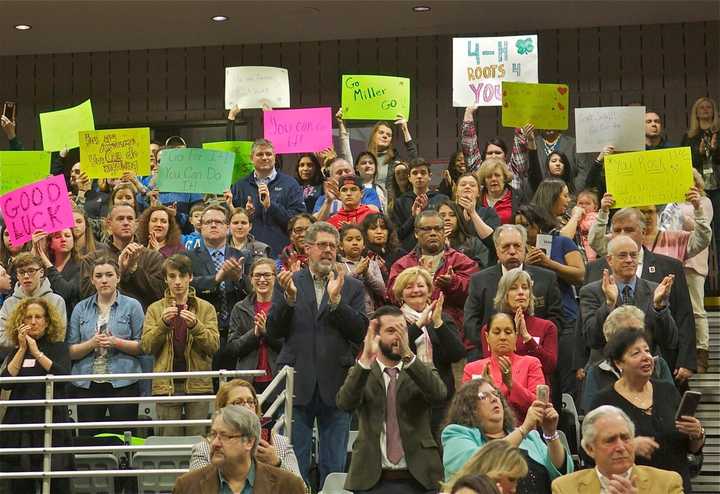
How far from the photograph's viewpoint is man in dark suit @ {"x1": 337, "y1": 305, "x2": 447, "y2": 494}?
280 inches

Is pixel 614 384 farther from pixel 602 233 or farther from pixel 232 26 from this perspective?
pixel 232 26

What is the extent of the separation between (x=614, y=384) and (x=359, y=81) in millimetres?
5754

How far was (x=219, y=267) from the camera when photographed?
9.66 metres

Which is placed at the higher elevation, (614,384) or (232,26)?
(232,26)

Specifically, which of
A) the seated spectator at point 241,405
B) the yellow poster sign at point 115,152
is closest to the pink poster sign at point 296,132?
the yellow poster sign at point 115,152

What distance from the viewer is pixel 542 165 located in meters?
12.1

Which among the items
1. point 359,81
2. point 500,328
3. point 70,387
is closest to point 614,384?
point 500,328

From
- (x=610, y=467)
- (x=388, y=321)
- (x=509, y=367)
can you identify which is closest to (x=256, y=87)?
(x=388, y=321)

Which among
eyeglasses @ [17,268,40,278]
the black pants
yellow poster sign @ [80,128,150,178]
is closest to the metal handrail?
the black pants

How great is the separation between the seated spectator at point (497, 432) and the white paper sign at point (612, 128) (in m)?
5.12

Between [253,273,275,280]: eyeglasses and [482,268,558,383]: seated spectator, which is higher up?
[253,273,275,280]: eyeglasses

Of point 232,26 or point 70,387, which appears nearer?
point 70,387

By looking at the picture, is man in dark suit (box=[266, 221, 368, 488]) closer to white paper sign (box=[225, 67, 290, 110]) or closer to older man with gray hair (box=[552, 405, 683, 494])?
older man with gray hair (box=[552, 405, 683, 494])

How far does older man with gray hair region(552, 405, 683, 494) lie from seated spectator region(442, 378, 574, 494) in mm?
382
